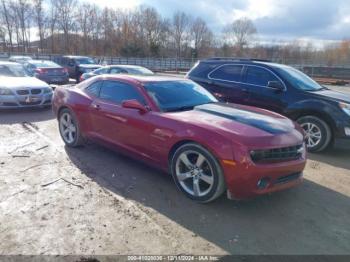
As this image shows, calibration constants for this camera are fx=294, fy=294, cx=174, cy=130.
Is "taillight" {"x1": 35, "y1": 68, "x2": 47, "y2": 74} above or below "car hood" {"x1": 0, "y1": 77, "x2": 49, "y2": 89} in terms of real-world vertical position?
above

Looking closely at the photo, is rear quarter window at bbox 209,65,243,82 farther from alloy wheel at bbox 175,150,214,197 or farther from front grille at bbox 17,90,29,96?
front grille at bbox 17,90,29,96

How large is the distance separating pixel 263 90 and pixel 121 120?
352 cm

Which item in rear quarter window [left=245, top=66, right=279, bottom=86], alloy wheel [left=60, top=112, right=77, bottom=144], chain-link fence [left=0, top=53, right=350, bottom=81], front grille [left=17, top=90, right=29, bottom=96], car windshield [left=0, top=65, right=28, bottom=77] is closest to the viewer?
alloy wheel [left=60, top=112, right=77, bottom=144]

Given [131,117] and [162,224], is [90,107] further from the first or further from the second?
[162,224]

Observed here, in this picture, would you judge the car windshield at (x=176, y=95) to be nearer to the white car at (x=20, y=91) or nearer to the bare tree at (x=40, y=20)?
the white car at (x=20, y=91)

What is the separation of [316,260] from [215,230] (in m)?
0.98

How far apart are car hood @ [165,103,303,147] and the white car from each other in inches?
258

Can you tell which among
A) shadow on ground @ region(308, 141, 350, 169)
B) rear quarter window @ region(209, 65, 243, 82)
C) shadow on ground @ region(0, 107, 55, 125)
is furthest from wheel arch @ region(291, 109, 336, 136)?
shadow on ground @ region(0, 107, 55, 125)

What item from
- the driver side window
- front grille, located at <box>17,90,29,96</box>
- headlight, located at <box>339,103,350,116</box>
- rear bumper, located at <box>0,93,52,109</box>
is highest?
the driver side window

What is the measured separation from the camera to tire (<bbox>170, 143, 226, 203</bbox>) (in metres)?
3.43

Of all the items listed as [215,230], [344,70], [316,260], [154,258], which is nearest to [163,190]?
[215,230]

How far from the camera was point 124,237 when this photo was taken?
2953 mm

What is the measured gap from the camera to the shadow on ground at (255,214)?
9.66 ft

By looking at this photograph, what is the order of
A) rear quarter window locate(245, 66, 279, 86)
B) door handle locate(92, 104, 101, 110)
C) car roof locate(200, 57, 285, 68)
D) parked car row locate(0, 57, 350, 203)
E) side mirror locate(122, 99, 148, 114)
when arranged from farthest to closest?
car roof locate(200, 57, 285, 68) → rear quarter window locate(245, 66, 279, 86) → door handle locate(92, 104, 101, 110) → side mirror locate(122, 99, 148, 114) → parked car row locate(0, 57, 350, 203)
